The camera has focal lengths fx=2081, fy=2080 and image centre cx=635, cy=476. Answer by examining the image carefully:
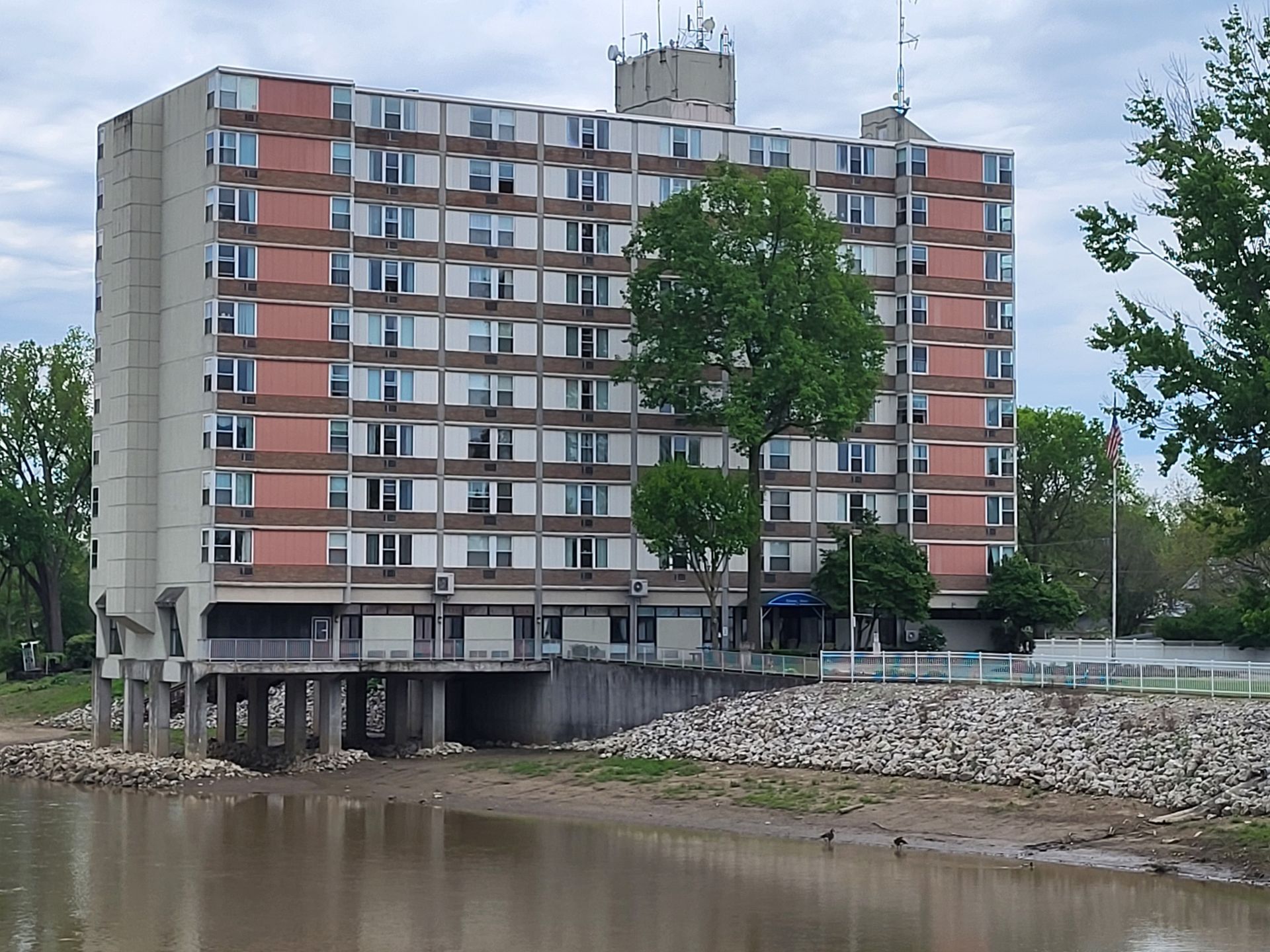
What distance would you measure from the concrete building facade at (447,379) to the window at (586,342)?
0.35ft

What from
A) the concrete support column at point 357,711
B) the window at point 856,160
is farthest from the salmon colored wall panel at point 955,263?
the concrete support column at point 357,711

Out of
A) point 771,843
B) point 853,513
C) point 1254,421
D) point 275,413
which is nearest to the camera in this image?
point 1254,421

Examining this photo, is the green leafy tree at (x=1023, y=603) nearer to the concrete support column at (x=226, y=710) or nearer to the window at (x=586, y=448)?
the window at (x=586, y=448)

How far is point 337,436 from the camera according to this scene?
279 ft

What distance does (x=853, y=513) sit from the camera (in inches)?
3784

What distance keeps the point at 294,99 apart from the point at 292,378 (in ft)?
37.2

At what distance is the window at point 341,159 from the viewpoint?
84938 mm

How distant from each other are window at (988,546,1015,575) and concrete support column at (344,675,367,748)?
30524 mm

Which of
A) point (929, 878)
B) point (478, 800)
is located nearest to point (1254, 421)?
point (929, 878)

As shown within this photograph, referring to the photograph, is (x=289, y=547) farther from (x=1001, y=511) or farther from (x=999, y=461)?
A: (x=999, y=461)

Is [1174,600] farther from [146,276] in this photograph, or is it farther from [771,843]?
[771,843]

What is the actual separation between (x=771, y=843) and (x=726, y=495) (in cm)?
2912

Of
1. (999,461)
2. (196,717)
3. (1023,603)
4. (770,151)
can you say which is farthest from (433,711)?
(999,461)

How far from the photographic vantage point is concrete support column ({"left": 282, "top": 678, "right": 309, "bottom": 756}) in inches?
3201
